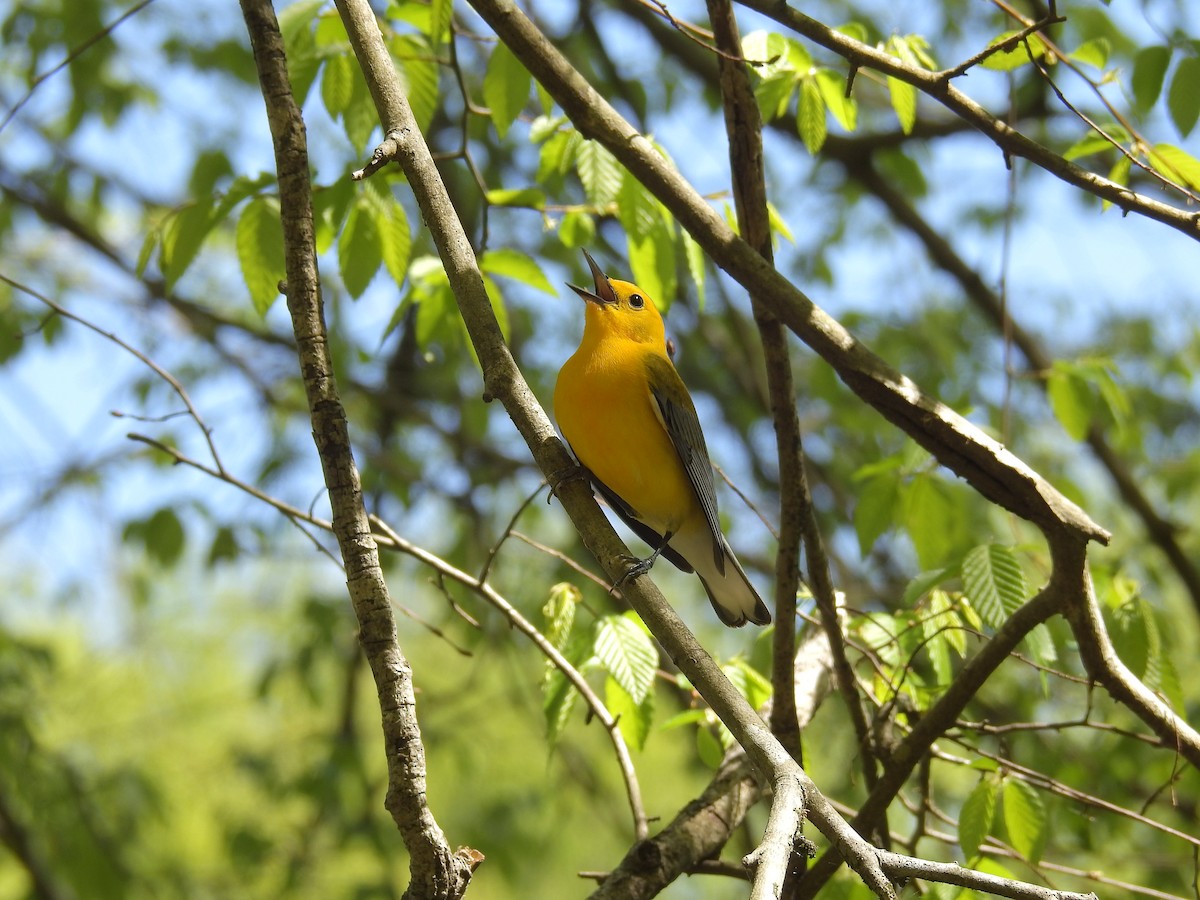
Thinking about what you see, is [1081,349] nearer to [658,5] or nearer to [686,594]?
[686,594]

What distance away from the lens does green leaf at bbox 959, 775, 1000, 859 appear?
293cm

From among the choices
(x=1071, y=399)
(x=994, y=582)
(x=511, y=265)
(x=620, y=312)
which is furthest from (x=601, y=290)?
(x=994, y=582)

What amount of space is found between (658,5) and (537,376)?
490 cm

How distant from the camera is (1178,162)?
3.04 metres

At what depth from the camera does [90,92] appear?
794 centimetres

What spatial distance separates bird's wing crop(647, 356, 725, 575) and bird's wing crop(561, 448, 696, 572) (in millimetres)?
180

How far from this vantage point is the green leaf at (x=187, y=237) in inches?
140

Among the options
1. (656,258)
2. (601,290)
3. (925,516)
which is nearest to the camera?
(656,258)

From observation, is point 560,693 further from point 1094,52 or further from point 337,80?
point 1094,52

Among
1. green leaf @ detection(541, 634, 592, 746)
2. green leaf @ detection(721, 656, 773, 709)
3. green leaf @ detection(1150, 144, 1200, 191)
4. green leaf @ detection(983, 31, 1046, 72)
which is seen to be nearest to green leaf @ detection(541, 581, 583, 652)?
green leaf @ detection(541, 634, 592, 746)

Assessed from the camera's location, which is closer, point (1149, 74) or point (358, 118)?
point (1149, 74)

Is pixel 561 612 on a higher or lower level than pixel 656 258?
lower

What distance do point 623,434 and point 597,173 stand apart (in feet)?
3.10

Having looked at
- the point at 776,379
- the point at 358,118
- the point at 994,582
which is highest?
the point at 358,118
